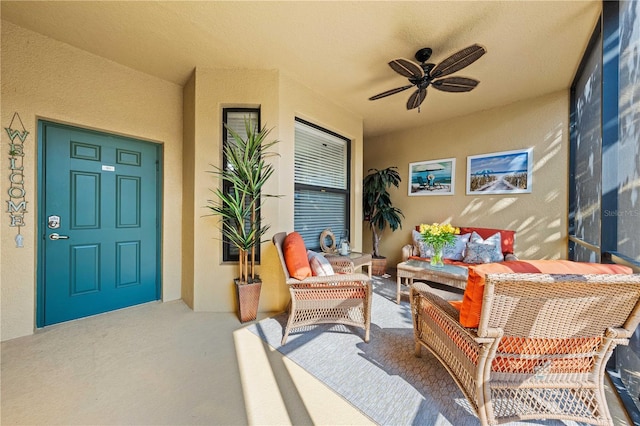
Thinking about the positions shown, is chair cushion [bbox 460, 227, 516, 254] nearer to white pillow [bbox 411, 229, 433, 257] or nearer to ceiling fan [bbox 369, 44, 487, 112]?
white pillow [bbox 411, 229, 433, 257]

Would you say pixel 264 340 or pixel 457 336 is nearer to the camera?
pixel 457 336

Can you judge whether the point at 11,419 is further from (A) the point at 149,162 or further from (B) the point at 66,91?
(B) the point at 66,91

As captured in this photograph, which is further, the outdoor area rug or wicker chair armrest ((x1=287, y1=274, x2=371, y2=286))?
wicker chair armrest ((x1=287, y1=274, x2=371, y2=286))

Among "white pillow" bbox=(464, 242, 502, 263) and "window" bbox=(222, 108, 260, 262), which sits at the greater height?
"window" bbox=(222, 108, 260, 262)

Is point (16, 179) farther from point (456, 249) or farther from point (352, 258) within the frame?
point (456, 249)

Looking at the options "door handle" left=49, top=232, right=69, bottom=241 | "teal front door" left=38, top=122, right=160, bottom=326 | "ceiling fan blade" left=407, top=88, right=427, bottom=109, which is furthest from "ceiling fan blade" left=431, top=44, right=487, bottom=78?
"door handle" left=49, top=232, right=69, bottom=241

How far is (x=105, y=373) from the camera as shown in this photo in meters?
1.66

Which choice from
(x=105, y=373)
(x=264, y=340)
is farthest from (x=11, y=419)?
(x=264, y=340)

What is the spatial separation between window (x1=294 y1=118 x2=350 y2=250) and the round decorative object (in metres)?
0.14

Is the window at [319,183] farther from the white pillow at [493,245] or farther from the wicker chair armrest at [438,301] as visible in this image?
the white pillow at [493,245]

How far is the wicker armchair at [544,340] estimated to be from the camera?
1.04m

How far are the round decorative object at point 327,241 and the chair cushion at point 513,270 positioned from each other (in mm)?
2245

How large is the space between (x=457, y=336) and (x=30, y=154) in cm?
393

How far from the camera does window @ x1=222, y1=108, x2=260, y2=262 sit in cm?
279
